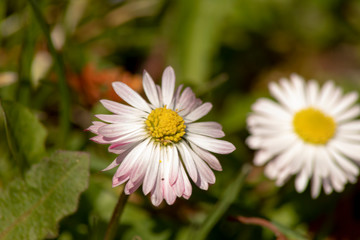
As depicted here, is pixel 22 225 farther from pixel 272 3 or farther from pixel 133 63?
A: pixel 272 3

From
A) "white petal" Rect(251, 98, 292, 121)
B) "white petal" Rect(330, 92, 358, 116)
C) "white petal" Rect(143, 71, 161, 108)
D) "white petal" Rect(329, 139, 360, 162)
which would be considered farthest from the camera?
"white petal" Rect(330, 92, 358, 116)

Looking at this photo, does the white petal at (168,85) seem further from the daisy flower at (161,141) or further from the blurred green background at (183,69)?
the blurred green background at (183,69)

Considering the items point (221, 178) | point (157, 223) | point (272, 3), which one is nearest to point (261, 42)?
point (272, 3)

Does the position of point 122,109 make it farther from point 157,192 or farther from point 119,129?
point 157,192

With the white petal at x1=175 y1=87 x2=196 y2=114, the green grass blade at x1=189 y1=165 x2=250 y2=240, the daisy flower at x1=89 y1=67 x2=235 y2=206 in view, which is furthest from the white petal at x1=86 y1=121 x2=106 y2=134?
the green grass blade at x1=189 y1=165 x2=250 y2=240

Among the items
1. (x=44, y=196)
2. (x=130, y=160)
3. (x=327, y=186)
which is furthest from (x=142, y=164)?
(x=327, y=186)

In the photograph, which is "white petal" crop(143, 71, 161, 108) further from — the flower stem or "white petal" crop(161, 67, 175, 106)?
the flower stem

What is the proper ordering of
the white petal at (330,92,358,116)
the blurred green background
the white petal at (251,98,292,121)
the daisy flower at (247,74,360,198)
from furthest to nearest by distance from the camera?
the white petal at (330,92,358,116) < the white petal at (251,98,292,121) < the daisy flower at (247,74,360,198) < the blurred green background
